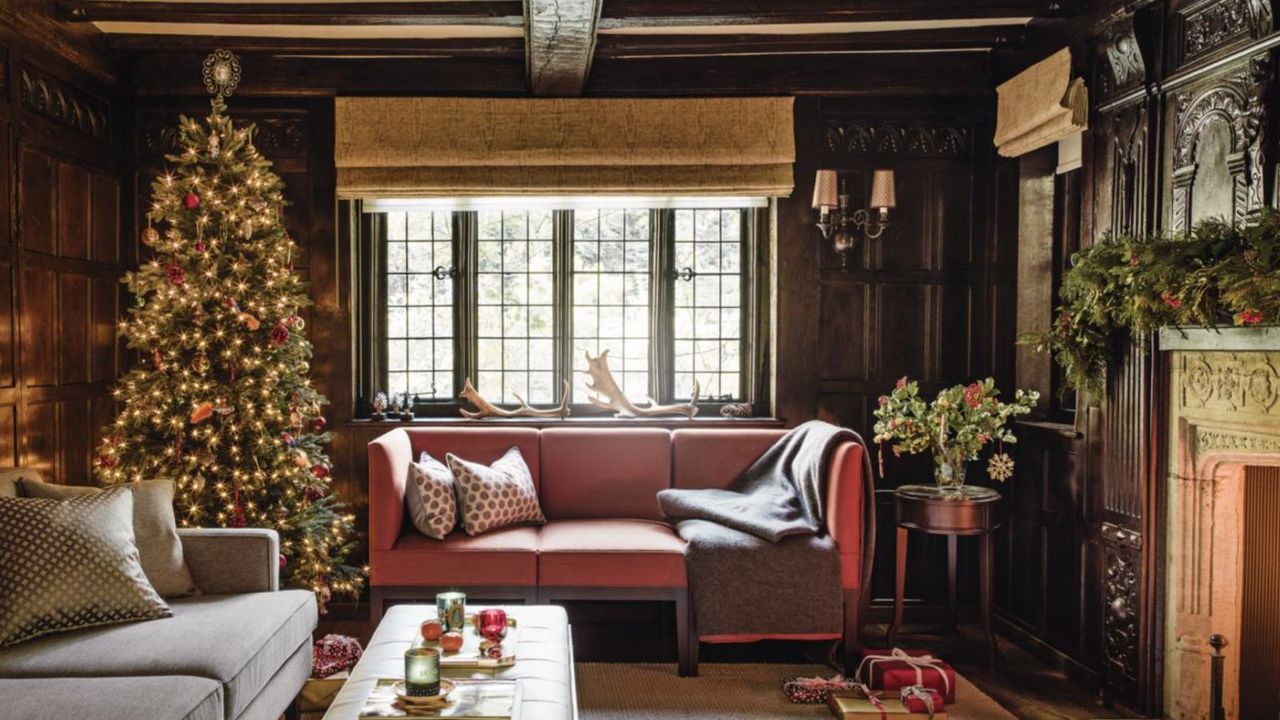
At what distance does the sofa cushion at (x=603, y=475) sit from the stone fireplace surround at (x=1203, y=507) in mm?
2238

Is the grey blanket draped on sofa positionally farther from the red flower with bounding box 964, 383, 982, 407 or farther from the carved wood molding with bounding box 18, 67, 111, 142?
the carved wood molding with bounding box 18, 67, 111, 142

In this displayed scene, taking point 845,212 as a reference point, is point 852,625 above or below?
below

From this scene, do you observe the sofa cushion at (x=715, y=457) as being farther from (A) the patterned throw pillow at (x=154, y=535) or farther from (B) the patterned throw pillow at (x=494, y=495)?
(A) the patterned throw pillow at (x=154, y=535)

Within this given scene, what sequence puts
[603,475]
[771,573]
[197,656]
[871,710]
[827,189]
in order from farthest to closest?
[827,189] → [603,475] → [771,573] → [871,710] → [197,656]

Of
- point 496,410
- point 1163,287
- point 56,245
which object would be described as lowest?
point 496,410

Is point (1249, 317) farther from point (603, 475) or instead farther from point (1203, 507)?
point (603, 475)

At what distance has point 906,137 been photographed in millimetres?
4918

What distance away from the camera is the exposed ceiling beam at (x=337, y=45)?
449cm

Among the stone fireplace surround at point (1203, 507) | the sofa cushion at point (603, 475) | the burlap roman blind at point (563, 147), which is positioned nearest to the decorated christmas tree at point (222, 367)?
the burlap roman blind at point (563, 147)

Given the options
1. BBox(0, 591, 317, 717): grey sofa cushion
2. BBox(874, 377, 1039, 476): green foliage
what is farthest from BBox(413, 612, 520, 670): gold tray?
BBox(874, 377, 1039, 476): green foliage

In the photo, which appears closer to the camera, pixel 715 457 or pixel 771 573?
pixel 771 573

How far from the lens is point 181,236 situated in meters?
4.18

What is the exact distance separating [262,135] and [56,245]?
3.77 ft

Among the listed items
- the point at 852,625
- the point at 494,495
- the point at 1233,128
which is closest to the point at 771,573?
the point at 852,625
